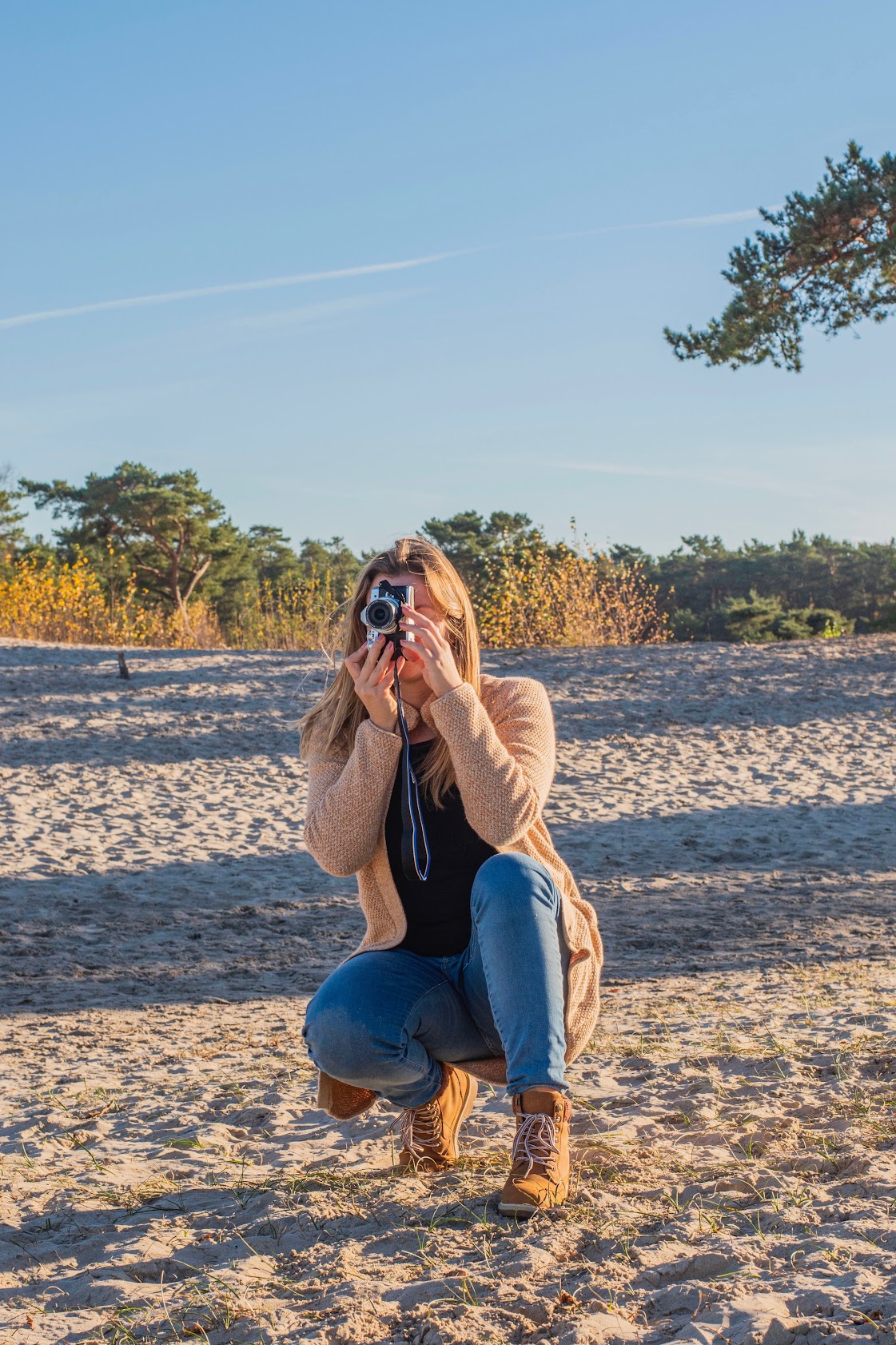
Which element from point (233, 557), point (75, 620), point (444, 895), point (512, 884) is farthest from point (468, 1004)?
point (233, 557)

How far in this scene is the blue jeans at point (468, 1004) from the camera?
2312 mm

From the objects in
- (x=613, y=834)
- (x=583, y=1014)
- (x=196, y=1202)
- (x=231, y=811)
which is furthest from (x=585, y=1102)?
(x=231, y=811)

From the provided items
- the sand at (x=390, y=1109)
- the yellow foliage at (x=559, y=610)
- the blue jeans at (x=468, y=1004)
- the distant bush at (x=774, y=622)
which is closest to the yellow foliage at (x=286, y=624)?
the yellow foliage at (x=559, y=610)

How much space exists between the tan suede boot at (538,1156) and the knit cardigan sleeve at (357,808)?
62 centimetres

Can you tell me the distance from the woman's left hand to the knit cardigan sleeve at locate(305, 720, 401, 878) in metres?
0.16

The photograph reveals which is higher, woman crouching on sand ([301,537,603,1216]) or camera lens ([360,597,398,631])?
camera lens ([360,597,398,631])

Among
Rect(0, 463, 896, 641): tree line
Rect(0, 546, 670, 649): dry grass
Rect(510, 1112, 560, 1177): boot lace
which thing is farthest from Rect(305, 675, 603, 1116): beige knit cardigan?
Rect(0, 463, 896, 641): tree line

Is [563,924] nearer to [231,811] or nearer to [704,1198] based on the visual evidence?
[704,1198]

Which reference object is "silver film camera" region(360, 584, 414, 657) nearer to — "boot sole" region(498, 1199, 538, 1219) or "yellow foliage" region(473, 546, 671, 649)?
"boot sole" region(498, 1199, 538, 1219)

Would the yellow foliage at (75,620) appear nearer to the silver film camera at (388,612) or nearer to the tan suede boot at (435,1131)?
the silver film camera at (388,612)

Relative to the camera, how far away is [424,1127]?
2.59 meters

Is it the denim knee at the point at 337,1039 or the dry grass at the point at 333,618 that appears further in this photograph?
the dry grass at the point at 333,618

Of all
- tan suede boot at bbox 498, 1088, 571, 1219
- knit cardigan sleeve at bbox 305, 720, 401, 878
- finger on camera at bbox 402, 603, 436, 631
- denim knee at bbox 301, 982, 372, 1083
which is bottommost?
tan suede boot at bbox 498, 1088, 571, 1219

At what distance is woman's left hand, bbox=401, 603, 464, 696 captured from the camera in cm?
257
